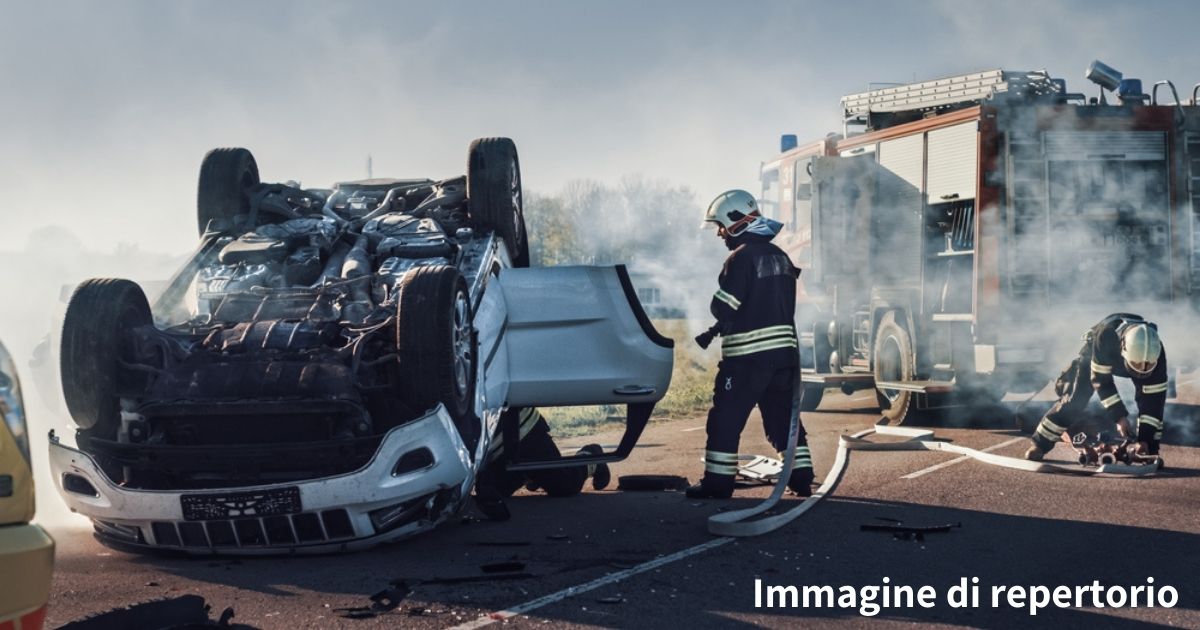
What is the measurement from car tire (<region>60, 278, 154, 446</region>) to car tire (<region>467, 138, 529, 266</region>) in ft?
7.79

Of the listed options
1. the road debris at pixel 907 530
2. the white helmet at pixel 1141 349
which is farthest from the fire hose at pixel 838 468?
the white helmet at pixel 1141 349

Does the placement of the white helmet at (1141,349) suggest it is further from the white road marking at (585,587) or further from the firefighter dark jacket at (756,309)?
the white road marking at (585,587)

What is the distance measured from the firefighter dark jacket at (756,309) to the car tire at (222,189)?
10.2ft

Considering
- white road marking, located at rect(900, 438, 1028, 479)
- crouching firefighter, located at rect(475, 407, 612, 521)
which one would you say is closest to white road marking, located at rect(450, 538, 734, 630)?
crouching firefighter, located at rect(475, 407, 612, 521)

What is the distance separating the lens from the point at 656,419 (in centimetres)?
1471

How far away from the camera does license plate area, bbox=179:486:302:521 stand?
560 centimetres

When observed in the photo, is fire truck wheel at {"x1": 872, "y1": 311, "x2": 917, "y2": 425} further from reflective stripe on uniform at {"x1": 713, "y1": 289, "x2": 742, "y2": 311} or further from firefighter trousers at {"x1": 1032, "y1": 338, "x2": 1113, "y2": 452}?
reflective stripe on uniform at {"x1": 713, "y1": 289, "x2": 742, "y2": 311}

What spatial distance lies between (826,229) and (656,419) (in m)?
2.95

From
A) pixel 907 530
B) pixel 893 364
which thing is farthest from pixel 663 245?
pixel 907 530

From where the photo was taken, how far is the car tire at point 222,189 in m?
8.01

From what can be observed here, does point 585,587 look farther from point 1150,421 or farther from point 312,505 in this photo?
point 1150,421

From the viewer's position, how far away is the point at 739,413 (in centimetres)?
755

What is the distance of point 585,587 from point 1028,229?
767 centimetres

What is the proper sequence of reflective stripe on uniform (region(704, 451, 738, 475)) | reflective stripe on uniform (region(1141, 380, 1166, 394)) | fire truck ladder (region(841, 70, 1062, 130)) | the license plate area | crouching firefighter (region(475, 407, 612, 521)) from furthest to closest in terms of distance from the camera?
1. fire truck ladder (region(841, 70, 1062, 130))
2. reflective stripe on uniform (region(1141, 380, 1166, 394))
3. crouching firefighter (region(475, 407, 612, 521))
4. reflective stripe on uniform (region(704, 451, 738, 475))
5. the license plate area
